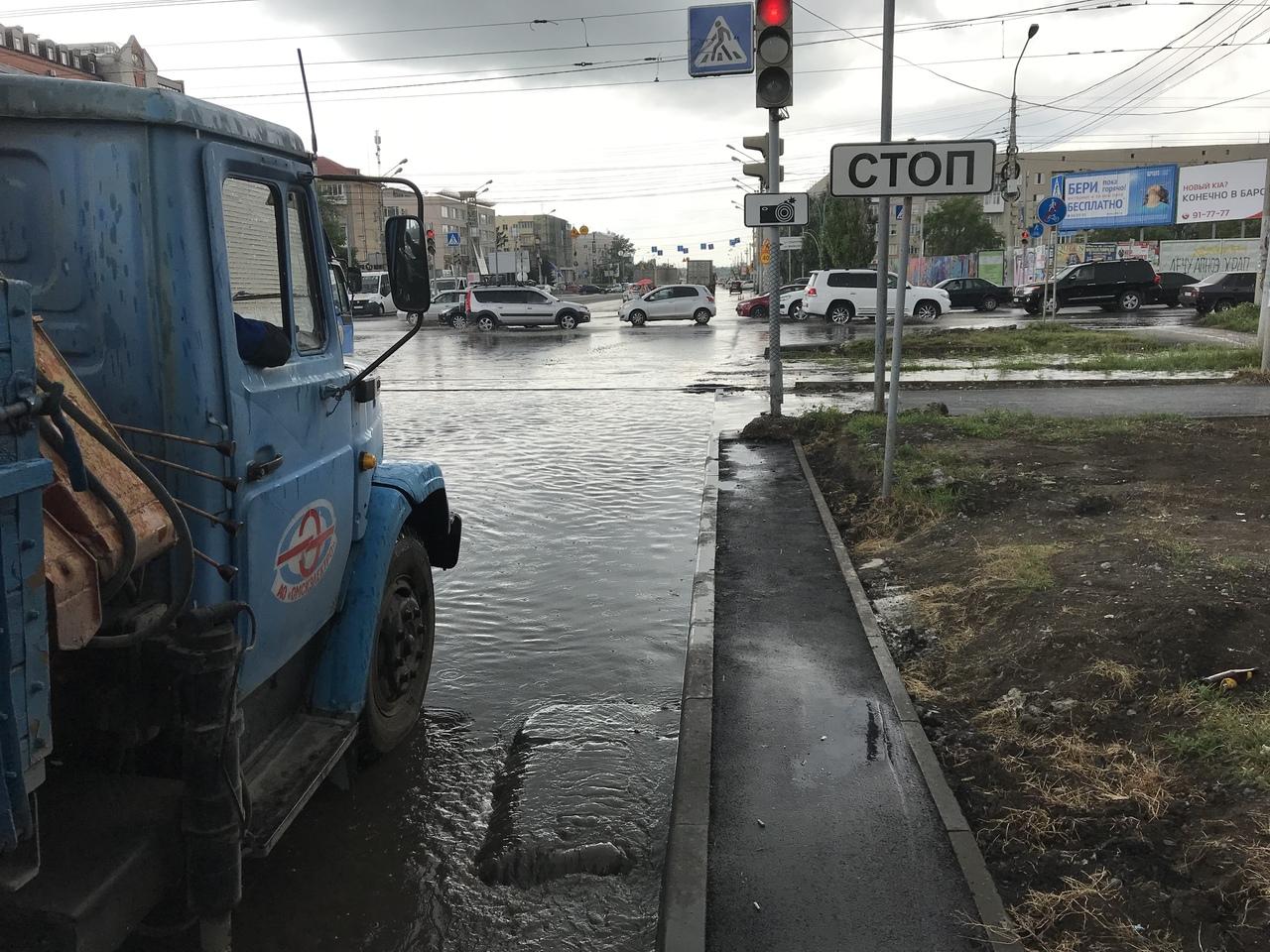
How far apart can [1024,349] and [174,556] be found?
21.1 metres

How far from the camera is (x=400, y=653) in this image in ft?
13.6

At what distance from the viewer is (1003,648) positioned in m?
4.91

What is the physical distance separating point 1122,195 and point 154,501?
58353 mm

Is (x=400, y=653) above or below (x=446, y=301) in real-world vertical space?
below

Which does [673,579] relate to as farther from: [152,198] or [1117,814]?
[152,198]

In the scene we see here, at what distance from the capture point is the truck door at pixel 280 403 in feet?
9.31

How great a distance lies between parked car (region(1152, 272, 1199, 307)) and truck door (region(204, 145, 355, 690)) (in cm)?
4036

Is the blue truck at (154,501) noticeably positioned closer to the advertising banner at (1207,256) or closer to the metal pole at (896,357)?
the metal pole at (896,357)

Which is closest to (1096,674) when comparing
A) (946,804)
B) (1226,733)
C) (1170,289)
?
(1226,733)

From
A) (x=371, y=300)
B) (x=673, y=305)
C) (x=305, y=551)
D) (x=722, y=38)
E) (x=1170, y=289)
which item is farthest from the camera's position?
(x=371, y=300)

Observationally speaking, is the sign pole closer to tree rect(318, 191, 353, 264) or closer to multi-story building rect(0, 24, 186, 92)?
tree rect(318, 191, 353, 264)

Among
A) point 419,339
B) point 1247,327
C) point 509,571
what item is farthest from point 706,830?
point 419,339

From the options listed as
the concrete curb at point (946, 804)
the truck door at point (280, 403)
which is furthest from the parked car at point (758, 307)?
the truck door at point (280, 403)

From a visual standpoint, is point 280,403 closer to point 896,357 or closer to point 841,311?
point 896,357
